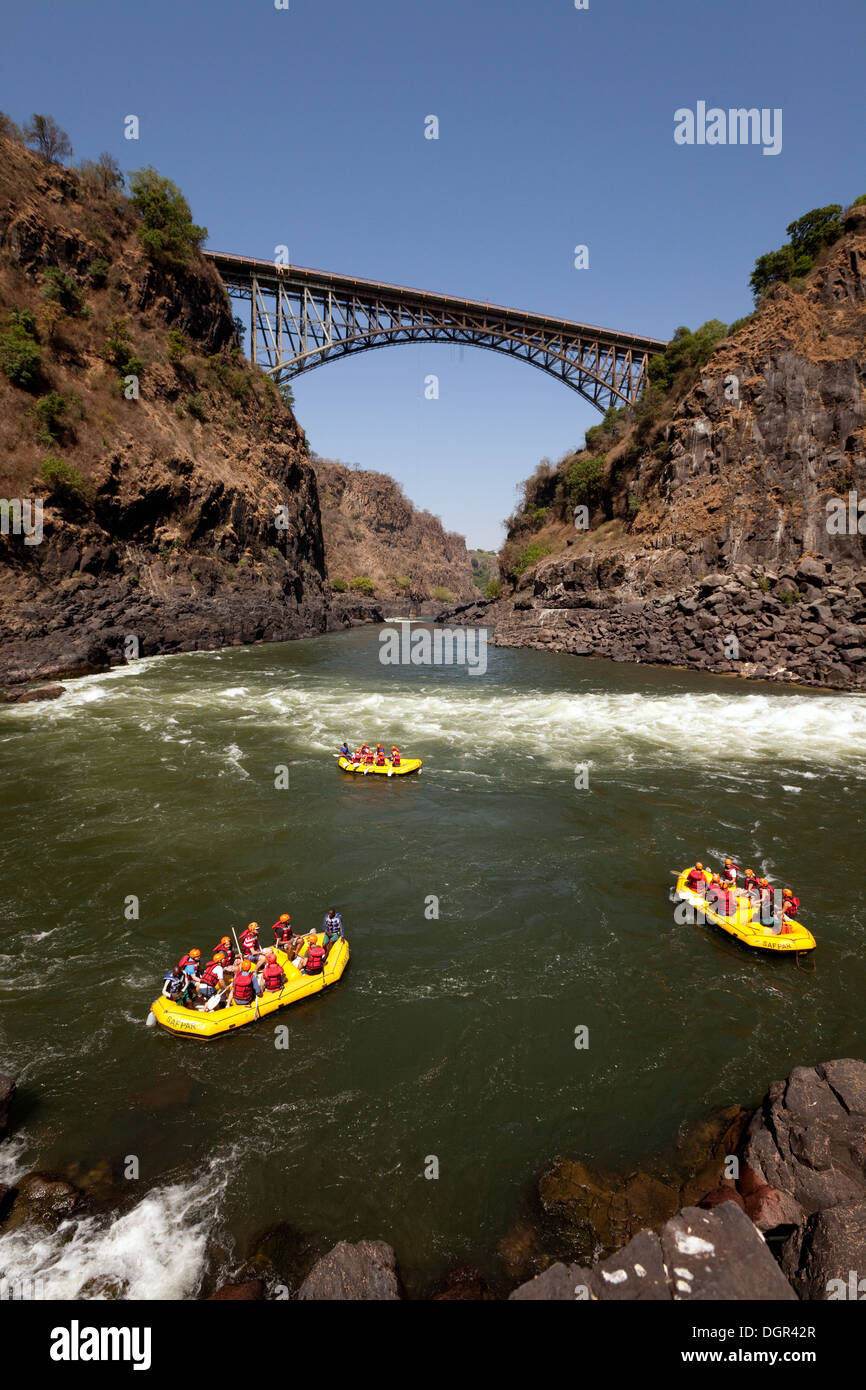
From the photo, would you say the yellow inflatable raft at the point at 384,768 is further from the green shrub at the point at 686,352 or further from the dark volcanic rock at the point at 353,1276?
the green shrub at the point at 686,352

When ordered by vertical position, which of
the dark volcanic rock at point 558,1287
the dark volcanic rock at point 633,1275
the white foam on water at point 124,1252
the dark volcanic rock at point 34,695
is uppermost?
the dark volcanic rock at point 34,695

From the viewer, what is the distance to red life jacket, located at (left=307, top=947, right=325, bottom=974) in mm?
9812

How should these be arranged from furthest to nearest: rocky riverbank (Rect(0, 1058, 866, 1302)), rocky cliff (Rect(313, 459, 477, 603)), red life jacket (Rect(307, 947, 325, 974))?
rocky cliff (Rect(313, 459, 477, 603)) → red life jacket (Rect(307, 947, 325, 974)) → rocky riverbank (Rect(0, 1058, 866, 1302))

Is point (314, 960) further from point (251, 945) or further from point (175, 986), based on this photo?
point (175, 986)

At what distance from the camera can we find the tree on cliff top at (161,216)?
167 feet

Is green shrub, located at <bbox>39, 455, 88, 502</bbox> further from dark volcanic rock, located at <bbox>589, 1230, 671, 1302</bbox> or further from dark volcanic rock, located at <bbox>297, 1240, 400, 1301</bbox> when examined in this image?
dark volcanic rock, located at <bbox>589, 1230, 671, 1302</bbox>

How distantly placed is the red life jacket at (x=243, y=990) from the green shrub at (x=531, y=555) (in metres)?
62.4

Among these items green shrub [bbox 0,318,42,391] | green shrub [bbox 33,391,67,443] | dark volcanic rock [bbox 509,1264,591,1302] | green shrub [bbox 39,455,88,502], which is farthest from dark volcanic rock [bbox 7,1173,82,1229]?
green shrub [bbox 0,318,42,391]

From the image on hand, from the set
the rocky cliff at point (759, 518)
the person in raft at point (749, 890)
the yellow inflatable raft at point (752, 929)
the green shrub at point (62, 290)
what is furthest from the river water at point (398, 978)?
the green shrub at point (62, 290)

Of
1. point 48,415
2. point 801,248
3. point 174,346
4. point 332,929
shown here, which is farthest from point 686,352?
point 332,929

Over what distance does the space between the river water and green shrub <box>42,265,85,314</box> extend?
128ft

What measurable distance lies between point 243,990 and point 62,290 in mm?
54264
